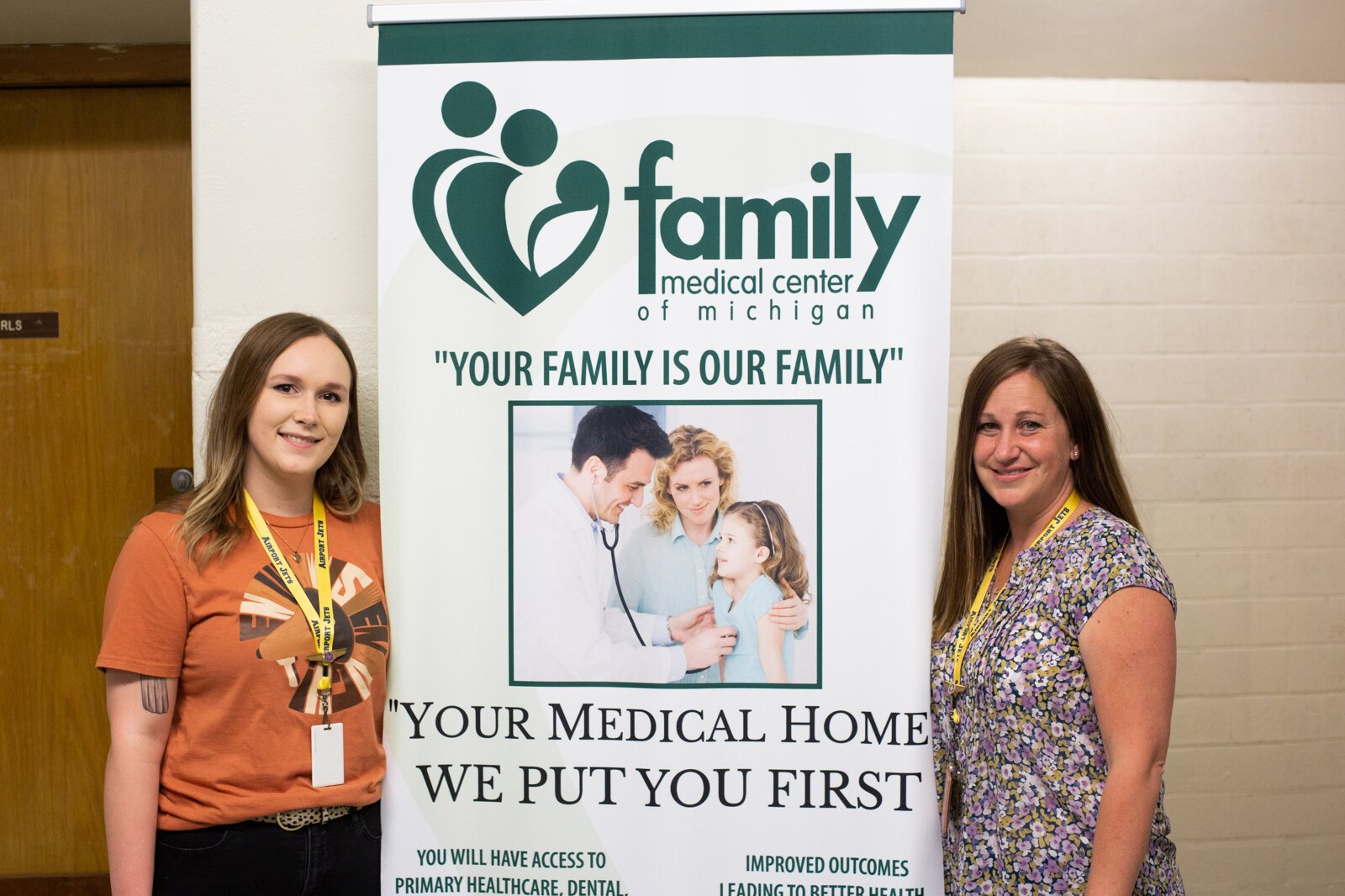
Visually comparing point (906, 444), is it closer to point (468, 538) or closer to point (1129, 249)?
point (468, 538)

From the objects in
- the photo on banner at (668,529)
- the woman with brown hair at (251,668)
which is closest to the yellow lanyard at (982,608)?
the photo on banner at (668,529)

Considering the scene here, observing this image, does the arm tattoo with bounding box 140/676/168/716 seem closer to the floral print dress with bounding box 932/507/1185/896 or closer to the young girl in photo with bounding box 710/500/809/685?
the young girl in photo with bounding box 710/500/809/685

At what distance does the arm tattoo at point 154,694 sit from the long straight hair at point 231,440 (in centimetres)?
18

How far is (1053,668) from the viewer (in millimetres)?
1437

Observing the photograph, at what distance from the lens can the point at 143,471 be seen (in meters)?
2.66

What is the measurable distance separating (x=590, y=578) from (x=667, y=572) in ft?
0.44

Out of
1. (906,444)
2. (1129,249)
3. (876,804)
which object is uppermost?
(1129,249)

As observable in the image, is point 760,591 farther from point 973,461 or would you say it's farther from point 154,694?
point 154,694

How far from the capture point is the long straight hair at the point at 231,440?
155 centimetres

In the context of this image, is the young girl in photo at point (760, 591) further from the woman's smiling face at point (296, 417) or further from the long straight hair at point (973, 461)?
the woman's smiling face at point (296, 417)

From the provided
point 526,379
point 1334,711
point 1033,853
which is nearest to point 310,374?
point 526,379

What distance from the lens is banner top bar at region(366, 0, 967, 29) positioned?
65.2 inches

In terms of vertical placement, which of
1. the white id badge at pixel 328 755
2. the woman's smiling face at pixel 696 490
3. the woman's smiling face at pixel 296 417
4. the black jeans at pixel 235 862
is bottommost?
the black jeans at pixel 235 862

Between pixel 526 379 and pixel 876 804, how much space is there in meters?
0.95
